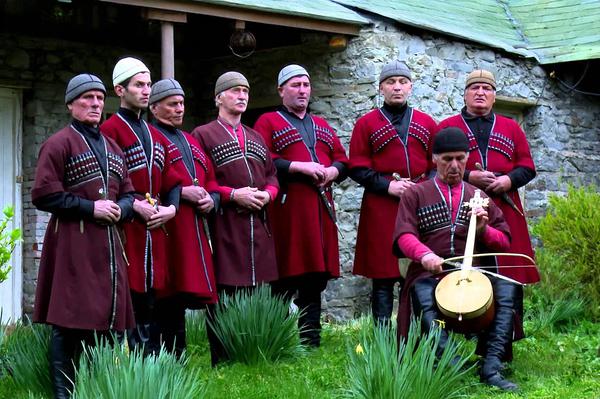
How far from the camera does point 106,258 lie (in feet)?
18.5

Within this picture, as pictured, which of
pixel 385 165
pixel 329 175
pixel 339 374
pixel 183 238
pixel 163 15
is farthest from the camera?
pixel 163 15

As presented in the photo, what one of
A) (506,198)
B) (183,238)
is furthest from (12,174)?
(506,198)

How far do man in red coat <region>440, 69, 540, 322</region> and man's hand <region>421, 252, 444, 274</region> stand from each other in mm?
1459

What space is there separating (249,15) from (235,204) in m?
2.88

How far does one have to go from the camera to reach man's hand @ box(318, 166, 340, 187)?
24.4 feet

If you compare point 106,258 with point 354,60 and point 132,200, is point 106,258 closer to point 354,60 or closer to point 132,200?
point 132,200

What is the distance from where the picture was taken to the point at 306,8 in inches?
380

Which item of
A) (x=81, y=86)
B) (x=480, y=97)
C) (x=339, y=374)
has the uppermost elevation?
(x=480, y=97)

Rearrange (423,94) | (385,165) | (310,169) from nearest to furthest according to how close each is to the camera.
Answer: (310,169) < (385,165) < (423,94)

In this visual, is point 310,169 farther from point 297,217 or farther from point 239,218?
point 239,218

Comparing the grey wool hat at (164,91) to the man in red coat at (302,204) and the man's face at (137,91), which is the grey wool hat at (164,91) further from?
the man in red coat at (302,204)

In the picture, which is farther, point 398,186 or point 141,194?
point 398,186

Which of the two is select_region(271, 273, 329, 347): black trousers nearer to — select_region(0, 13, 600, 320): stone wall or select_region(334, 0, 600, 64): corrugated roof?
select_region(0, 13, 600, 320): stone wall

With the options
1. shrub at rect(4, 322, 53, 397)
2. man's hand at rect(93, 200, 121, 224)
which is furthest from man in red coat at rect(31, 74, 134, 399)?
shrub at rect(4, 322, 53, 397)
